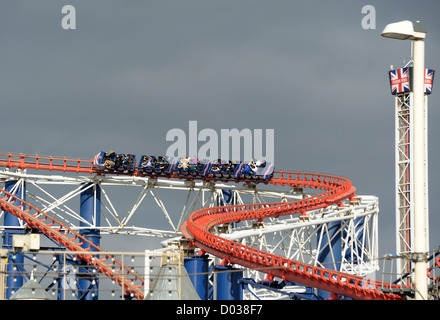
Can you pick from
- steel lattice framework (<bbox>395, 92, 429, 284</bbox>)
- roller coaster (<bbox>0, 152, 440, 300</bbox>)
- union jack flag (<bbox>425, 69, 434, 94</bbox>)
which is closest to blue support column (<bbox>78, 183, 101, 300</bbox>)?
roller coaster (<bbox>0, 152, 440, 300</bbox>)

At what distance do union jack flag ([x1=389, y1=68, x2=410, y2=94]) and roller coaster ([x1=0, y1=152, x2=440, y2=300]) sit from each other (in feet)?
34.8

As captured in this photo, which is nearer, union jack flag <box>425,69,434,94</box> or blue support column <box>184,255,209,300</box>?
blue support column <box>184,255,209,300</box>

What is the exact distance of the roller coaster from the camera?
7262 centimetres

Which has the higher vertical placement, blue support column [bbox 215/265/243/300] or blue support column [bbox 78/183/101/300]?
blue support column [bbox 78/183/101/300]

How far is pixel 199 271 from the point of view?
253 feet

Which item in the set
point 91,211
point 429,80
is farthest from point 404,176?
point 91,211

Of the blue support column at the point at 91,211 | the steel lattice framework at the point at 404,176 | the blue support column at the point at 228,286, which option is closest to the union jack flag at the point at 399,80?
the steel lattice framework at the point at 404,176

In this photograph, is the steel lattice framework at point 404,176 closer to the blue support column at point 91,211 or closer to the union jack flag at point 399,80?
the union jack flag at point 399,80

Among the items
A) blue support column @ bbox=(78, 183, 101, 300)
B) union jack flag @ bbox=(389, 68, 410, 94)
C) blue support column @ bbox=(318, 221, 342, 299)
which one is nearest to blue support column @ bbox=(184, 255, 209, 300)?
blue support column @ bbox=(78, 183, 101, 300)

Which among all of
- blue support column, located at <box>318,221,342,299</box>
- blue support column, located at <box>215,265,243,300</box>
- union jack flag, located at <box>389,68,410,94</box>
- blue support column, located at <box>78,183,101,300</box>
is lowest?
blue support column, located at <box>215,265,243,300</box>

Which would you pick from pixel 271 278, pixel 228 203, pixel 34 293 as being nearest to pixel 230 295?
pixel 271 278

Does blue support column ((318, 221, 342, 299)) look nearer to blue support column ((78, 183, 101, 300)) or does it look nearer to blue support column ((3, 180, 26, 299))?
blue support column ((78, 183, 101, 300))
